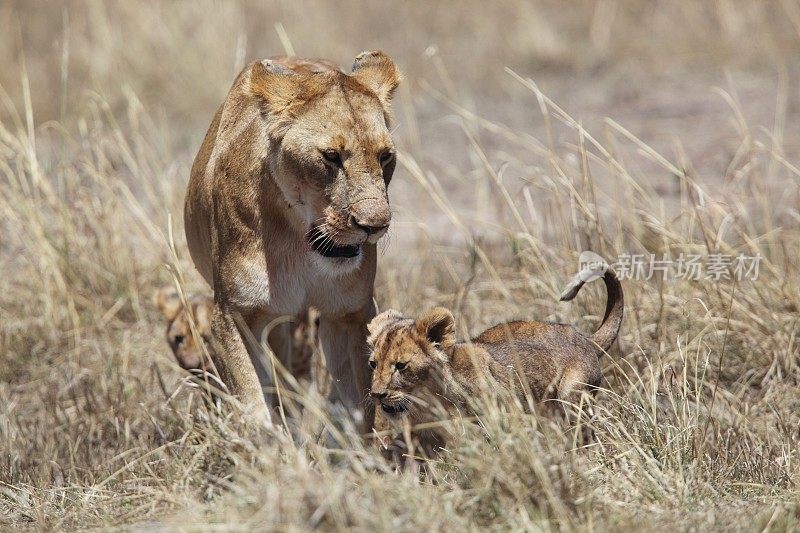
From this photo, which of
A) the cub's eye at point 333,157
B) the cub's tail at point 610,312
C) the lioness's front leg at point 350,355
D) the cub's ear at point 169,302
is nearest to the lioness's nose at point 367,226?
the cub's eye at point 333,157

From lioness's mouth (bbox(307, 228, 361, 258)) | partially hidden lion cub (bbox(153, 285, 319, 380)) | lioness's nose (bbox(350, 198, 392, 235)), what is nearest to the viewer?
lioness's nose (bbox(350, 198, 392, 235))

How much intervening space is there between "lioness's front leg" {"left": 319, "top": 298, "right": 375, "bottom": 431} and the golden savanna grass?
221 mm

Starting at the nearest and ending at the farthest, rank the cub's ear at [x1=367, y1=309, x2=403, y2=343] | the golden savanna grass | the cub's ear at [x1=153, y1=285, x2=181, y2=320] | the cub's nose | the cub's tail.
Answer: the golden savanna grass
the cub's nose
the cub's ear at [x1=367, y1=309, x2=403, y2=343]
the cub's tail
the cub's ear at [x1=153, y1=285, x2=181, y2=320]

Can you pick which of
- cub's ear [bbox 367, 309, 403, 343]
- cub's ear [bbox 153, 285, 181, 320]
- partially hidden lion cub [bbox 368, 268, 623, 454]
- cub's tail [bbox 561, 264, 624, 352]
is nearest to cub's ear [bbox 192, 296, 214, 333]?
cub's ear [bbox 153, 285, 181, 320]

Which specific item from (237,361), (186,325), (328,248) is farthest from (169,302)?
(328,248)

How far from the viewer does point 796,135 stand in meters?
10.2

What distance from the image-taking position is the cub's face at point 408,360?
5004 millimetres

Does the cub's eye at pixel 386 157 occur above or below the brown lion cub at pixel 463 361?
above

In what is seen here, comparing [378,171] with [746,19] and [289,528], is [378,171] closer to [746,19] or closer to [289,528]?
[289,528]

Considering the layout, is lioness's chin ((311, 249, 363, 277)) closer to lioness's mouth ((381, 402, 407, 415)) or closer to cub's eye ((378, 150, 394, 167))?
cub's eye ((378, 150, 394, 167))

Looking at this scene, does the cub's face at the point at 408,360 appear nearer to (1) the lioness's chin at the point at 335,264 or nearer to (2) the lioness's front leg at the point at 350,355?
(2) the lioness's front leg at the point at 350,355

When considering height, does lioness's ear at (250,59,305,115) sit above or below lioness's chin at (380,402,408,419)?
above

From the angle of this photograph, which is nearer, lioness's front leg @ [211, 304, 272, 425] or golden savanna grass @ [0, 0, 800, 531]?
golden savanna grass @ [0, 0, 800, 531]

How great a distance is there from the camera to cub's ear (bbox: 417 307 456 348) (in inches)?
199
